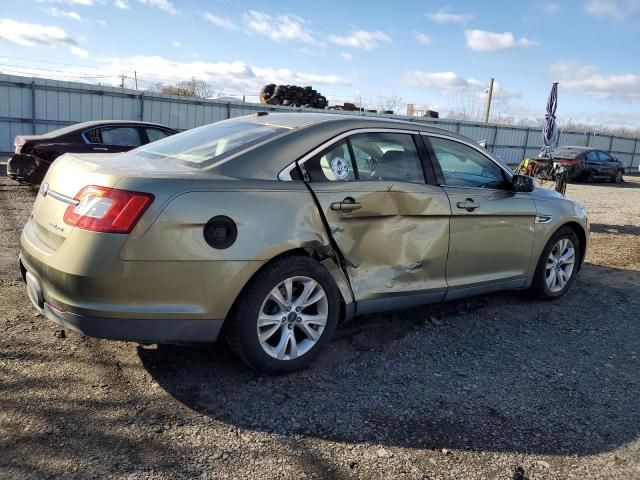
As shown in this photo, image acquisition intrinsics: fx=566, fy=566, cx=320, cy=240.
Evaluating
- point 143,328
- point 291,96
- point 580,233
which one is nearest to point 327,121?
point 143,328

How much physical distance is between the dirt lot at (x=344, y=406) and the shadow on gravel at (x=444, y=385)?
11 millimetres

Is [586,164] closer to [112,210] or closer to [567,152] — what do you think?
[567,152]

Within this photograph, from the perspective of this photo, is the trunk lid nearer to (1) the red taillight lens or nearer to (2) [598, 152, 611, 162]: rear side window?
(1) the red taillight lens

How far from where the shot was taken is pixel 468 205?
438 cm

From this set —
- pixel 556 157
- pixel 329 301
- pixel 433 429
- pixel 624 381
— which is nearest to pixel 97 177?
pixel 329 301

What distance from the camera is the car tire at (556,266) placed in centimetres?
526

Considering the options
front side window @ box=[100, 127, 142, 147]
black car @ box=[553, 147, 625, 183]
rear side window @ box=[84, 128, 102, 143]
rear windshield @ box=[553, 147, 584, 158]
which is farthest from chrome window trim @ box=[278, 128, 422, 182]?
rear windshield @ box=[553, 147, 584, 158]

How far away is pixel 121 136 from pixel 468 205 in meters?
7.64

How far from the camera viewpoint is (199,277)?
3100 mm

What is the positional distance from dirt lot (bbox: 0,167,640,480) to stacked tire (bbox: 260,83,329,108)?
22.0 meters

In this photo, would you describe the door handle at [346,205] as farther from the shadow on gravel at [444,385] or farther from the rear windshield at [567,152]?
the rear windshield at [567,152]

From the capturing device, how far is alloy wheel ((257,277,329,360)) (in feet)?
11.2

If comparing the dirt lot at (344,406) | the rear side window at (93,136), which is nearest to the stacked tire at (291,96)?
the rear side window at (93,136)

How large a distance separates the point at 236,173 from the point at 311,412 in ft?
4.71
